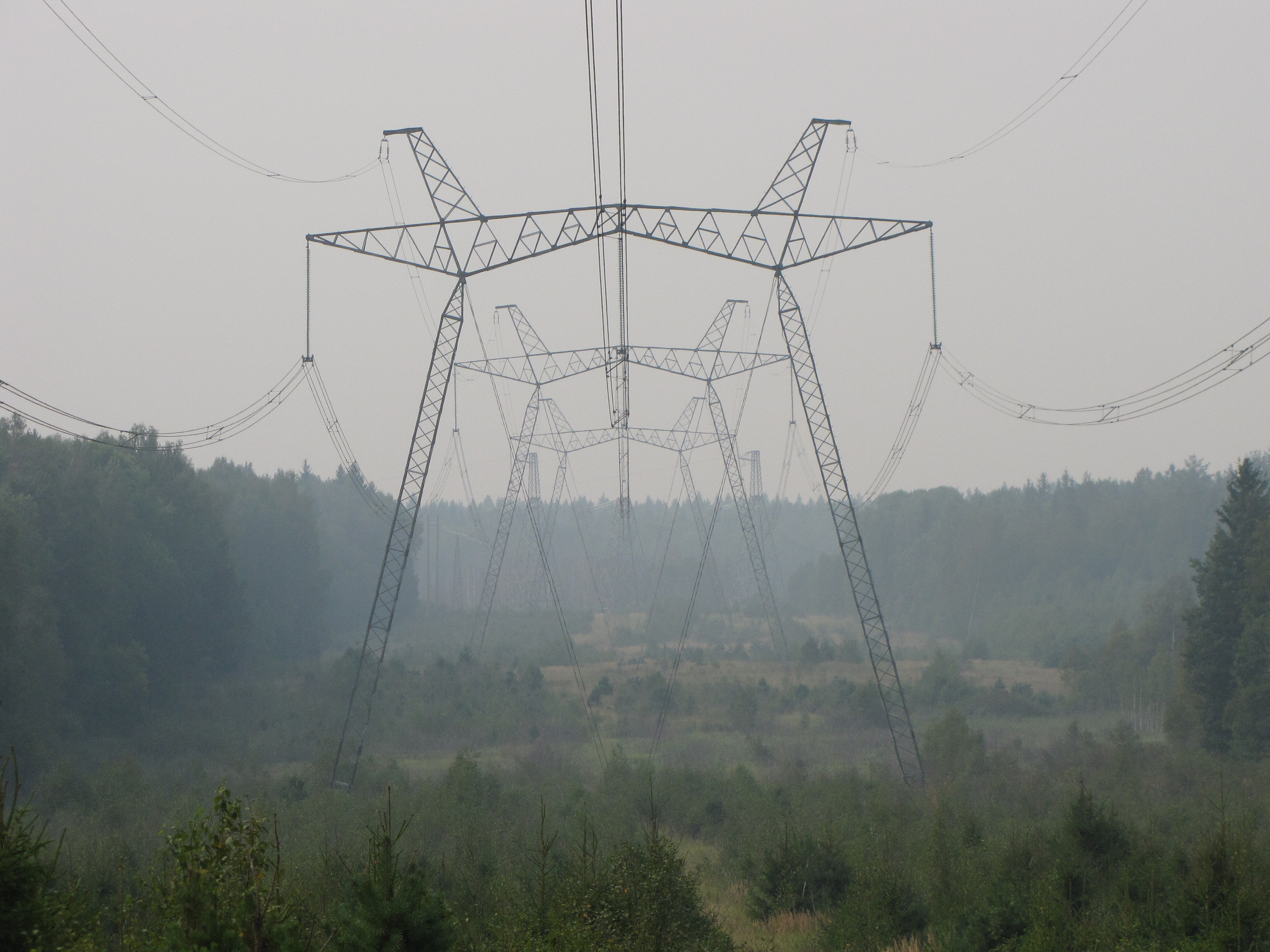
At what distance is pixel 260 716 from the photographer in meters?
39.5

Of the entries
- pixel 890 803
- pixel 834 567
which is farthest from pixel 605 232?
pixel 834 567

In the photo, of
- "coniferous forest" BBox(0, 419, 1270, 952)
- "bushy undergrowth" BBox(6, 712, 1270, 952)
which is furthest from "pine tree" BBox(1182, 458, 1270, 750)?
"bushy undergrowth" BBox(6, 712, 1270, 952)

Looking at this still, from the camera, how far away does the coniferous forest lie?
440 inches

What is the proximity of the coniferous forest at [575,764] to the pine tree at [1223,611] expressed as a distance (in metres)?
0.12

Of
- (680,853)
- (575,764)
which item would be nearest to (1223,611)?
(575,764)

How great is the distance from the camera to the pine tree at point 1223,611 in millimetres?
32781

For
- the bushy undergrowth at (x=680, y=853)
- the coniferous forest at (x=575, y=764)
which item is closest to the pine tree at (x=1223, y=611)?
the coniferous forest at (x=575, y=764)

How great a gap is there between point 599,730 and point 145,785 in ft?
50.0

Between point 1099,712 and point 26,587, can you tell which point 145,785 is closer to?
point 26,587

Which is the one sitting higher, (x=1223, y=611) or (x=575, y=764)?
(x=1223, y=611)

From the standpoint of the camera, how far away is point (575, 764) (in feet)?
96.7

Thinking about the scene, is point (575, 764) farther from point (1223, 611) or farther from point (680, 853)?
point (1223, 611)

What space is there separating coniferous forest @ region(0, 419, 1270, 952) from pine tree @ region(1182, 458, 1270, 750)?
0.41 ft

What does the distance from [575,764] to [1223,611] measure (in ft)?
72.8
